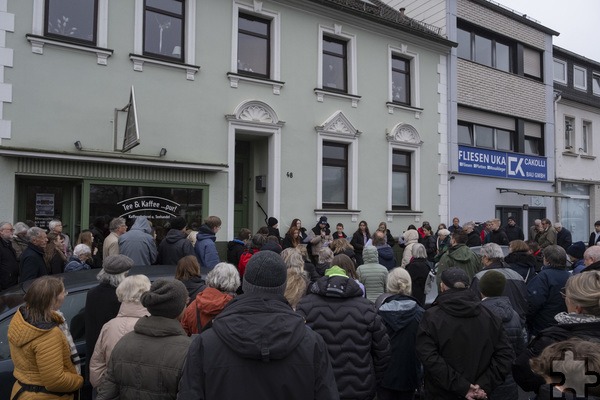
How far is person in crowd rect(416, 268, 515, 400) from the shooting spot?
3.27m

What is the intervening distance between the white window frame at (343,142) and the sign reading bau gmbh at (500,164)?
14.9 ft

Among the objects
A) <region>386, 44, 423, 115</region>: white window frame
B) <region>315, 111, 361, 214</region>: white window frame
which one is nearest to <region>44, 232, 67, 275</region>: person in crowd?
<region>315, 111, 361, 214</region>: white window frame

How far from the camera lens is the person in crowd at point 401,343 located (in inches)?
161

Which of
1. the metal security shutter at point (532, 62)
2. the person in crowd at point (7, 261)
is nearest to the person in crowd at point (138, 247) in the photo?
the person in crowd at point (7, 261)

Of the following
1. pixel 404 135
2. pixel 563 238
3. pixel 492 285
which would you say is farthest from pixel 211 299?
pixel 563 238

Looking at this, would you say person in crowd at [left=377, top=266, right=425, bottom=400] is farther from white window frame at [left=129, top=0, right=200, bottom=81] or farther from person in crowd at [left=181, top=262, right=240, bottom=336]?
white window frame at [left=129, top=0, right=200, bottom=81]

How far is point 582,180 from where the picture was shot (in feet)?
64.6

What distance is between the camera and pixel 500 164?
54.1 feet

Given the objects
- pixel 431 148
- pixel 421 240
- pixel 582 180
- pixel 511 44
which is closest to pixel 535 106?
pixel 511 44

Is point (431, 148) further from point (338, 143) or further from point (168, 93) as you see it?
point (168, 93)

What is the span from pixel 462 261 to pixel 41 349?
521cm

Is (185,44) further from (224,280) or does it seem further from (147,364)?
(147,364)

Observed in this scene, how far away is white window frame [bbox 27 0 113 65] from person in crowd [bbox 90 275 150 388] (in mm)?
7215

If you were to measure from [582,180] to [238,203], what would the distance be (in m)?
15.6
